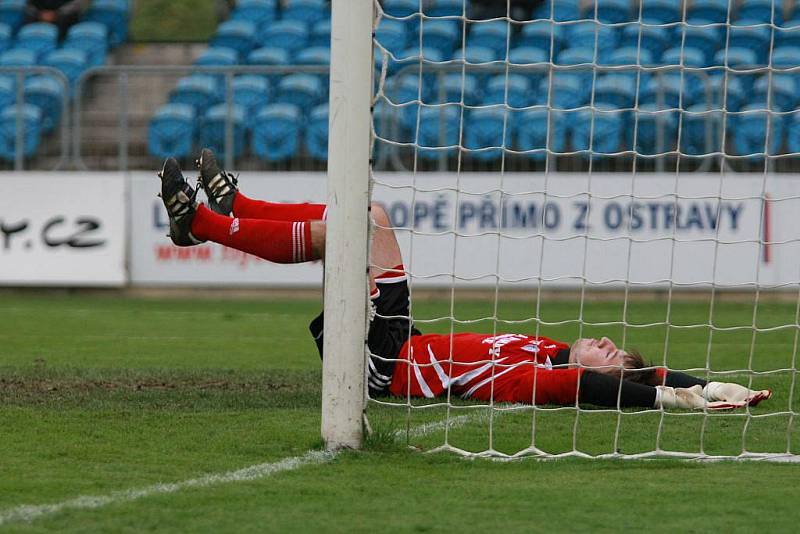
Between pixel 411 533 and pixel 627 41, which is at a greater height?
pixel 627 41

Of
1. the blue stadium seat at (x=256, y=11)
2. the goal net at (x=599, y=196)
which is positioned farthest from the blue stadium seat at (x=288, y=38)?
the goal net at (x=599, y=196)

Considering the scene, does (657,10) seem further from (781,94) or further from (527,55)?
(781,94)

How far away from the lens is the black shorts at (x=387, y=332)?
5.88m

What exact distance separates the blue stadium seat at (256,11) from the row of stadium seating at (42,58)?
1.65 metres

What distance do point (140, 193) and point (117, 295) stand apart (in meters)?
1.15

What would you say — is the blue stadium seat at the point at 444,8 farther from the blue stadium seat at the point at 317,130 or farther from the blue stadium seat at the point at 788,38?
the blue stadium seat at the point at 788,38

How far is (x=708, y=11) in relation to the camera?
51.8 ft

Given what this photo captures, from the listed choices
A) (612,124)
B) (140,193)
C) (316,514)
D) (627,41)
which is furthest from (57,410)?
(627,41)

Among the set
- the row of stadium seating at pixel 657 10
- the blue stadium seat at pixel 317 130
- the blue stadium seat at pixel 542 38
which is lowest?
the blue stadium seat at pixel 317 130

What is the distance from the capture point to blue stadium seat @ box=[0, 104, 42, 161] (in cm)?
1383

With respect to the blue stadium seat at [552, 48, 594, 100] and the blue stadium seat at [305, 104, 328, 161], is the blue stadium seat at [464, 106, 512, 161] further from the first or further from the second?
the blue stadium seat at [305, 104, 328, 161]

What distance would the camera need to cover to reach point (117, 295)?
13.4m

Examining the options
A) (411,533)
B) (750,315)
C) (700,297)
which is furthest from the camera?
(700,297)

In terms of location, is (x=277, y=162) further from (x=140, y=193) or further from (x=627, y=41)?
(x=627, y=41)
